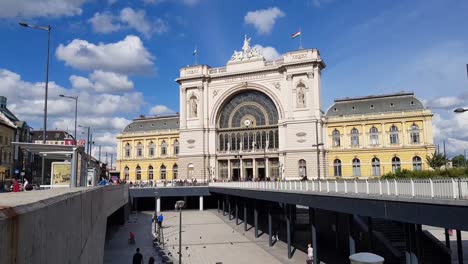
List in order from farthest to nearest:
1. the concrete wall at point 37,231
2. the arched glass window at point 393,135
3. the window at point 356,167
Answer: the window at point 356,167, the arched glass window at point 393,135, the concrete wall at point 37,231

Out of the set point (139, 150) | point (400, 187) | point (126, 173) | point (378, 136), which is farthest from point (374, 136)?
point (400, 187)

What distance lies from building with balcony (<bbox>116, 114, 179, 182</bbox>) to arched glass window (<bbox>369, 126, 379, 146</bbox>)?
41407mm

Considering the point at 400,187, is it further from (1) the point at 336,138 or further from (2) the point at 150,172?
(2) the point at 150,172

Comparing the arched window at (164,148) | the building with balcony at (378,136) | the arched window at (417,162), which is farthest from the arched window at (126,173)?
the arched window at (417,162)

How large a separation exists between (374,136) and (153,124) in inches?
2033

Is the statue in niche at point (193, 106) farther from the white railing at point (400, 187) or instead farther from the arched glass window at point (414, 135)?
the white railing at point (400, 187)

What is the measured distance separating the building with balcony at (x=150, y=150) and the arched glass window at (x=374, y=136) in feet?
136

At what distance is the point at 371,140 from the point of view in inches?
2753

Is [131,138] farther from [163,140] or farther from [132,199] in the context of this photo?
[132,199]

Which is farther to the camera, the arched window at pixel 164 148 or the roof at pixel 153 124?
the roof at pixel 153 124

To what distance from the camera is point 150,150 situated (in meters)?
92.4

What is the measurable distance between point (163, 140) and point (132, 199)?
24.7 meters

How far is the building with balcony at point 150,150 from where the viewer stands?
295 feet

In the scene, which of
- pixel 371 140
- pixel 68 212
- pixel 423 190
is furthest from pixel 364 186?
pixel 371 140
